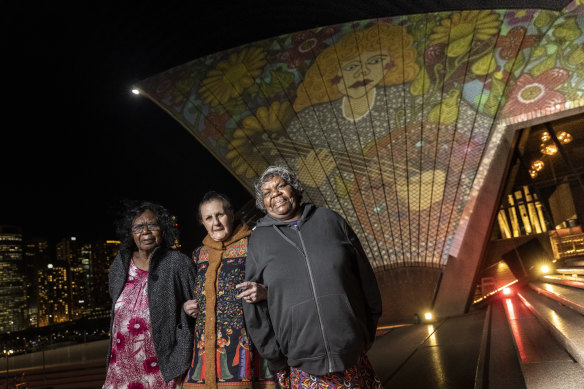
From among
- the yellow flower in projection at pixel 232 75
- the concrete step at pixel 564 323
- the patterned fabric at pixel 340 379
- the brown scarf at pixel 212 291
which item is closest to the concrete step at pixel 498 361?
the concrete step at pixel 564 323

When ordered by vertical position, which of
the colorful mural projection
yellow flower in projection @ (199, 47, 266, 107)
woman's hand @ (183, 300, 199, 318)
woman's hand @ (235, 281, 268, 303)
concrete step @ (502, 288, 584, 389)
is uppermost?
yellow flower in projection @ (199, 47, 266, 107)

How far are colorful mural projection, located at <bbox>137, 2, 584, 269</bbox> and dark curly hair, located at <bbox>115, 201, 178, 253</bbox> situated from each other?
16.9ft

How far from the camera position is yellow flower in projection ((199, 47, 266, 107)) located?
7078 millimetres

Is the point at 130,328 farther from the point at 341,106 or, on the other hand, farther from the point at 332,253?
the point at 341,106

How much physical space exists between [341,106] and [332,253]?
19.2 feet

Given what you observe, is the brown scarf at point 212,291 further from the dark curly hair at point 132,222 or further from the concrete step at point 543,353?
the concrete step at point 543,353

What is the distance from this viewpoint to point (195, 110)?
756cm

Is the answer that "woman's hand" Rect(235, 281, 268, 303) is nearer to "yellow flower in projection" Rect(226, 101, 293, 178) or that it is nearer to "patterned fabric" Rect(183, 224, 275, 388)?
"patterned fabric" Rect(183, 224, 275, 388)

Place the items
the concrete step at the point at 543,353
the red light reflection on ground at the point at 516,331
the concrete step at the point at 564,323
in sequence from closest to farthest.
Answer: the concrete step at the point at 543,353, the concrete step at the point at 564,323, the red light reflection on ground at the point at 516,331

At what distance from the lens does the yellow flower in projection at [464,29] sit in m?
5.82

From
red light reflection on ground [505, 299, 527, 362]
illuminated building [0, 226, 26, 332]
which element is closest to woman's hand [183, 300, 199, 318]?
red light reflection on ground [505, 299, 527, 362]

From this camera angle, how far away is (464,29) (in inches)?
234

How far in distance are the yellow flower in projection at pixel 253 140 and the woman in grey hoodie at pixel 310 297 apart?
5.88 metres

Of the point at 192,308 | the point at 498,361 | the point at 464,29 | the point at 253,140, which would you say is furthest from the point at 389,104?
the point at 192,308
